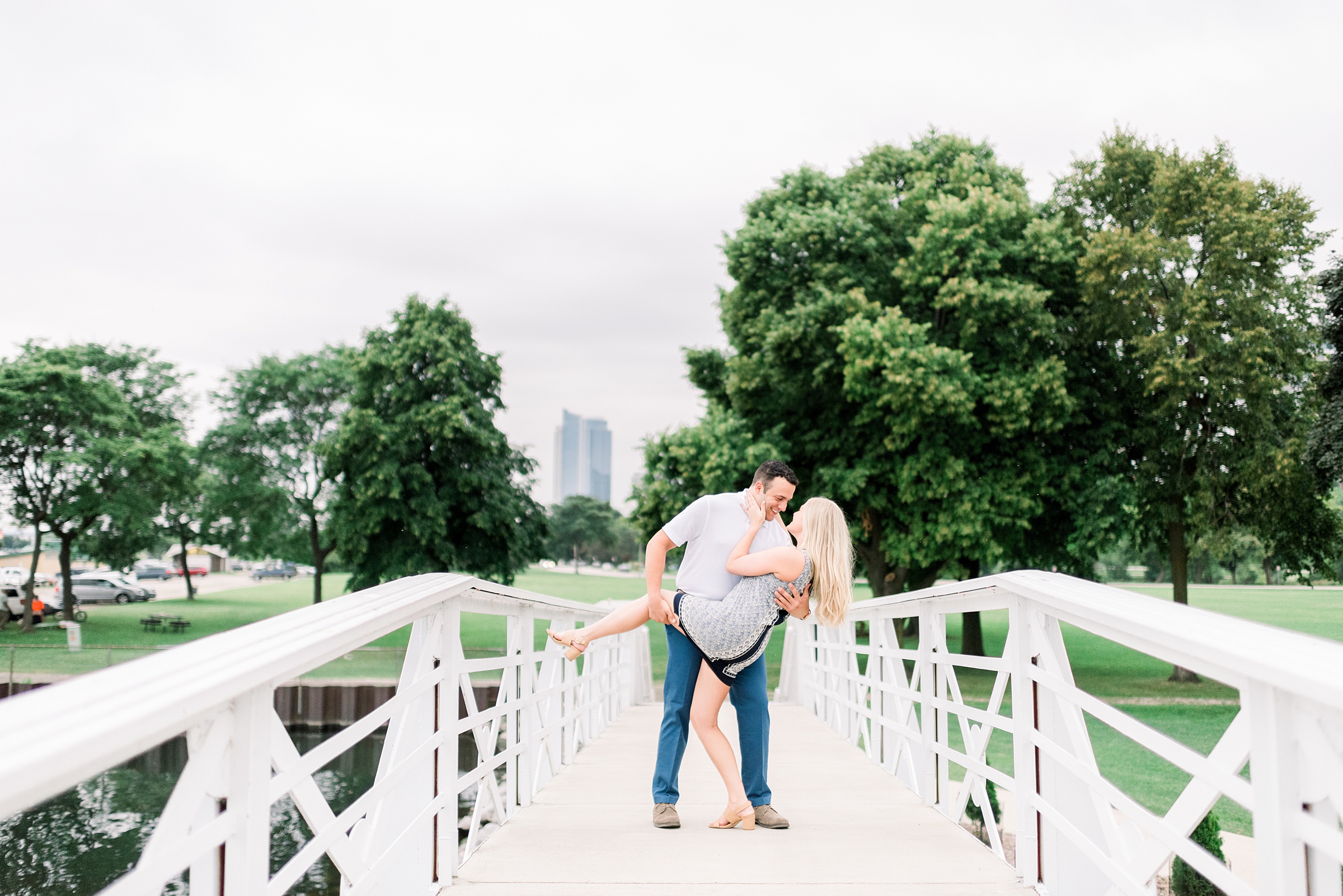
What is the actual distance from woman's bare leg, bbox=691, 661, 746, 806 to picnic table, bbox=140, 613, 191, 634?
3433cm

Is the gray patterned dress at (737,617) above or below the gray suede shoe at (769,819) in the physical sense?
above

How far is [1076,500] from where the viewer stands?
62.2 ft

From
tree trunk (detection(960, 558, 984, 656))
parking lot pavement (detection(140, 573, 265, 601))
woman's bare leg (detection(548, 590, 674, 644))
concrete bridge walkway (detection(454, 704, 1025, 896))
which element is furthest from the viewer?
parking lot pavement (detection(140, 573, 265, 601))

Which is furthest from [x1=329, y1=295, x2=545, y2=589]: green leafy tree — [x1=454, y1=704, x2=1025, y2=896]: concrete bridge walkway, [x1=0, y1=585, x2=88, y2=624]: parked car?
[x1=454, y1=704, x2=1025, y2=896]: concrete bridge walkway

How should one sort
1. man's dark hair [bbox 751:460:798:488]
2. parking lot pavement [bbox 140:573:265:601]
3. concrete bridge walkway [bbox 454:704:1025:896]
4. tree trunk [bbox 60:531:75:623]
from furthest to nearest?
parking lot pavement [bbox 140:573:265:601] < tree trunk [bbox 60:531:75:623] < man's dark hair [bbox 751:460:798:488] < concrete bridge walkway [bbox 454:704:1025:896]

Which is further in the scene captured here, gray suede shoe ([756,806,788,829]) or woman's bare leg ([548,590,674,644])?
woman's bare leg ([548,590,674,644])

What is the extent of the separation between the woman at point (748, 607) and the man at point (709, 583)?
0.16 feet

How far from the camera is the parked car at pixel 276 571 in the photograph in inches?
3861

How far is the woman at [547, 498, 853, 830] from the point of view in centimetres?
420

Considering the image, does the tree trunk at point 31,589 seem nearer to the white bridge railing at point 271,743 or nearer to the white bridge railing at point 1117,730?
the white bridge railing at point 271,743

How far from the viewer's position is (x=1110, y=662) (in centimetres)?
2733

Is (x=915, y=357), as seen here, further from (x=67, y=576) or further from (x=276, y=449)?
(x=67, y=576)

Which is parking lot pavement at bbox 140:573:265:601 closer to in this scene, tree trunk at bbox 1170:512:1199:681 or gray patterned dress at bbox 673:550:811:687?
tree trunk at bbox 1170:512:1199:681

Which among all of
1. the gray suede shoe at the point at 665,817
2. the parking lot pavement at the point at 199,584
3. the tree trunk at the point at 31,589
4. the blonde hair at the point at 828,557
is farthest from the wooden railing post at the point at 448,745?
the parking lot pavement at the point at 199,584
